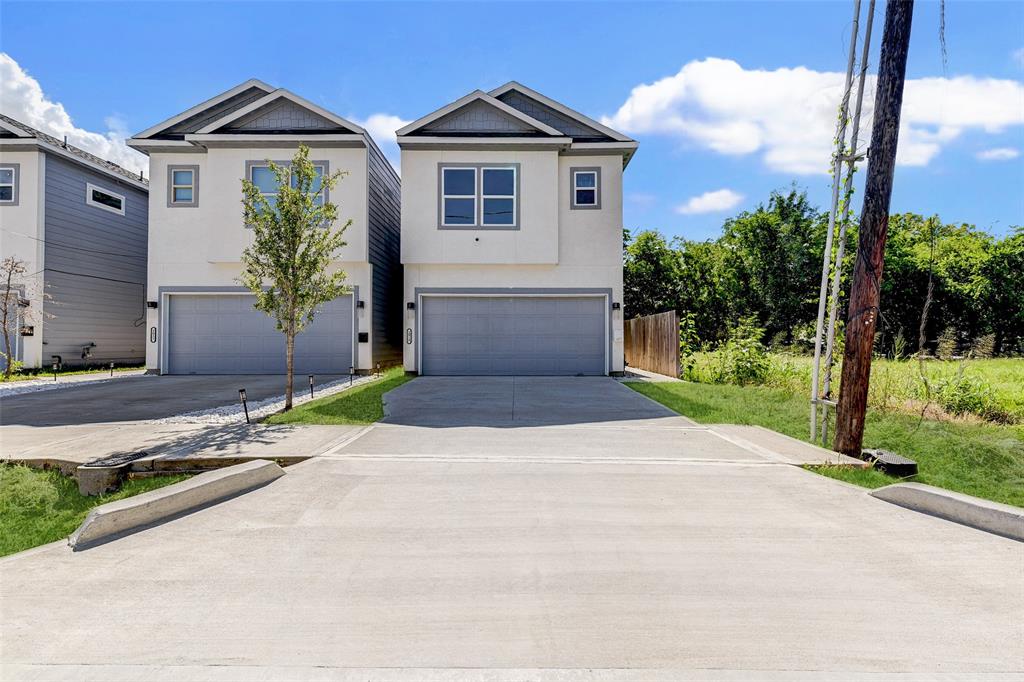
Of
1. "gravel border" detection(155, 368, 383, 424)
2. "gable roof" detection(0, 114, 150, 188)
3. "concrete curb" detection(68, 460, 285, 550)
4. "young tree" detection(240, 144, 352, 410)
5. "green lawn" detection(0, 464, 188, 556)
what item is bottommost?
"green lawn" detection(0, 464, 188, 556)

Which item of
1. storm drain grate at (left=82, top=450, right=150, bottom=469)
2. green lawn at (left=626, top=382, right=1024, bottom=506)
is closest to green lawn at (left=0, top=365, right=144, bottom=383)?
storm drain grate at (left=82, top=450, right=150, bottom=469)

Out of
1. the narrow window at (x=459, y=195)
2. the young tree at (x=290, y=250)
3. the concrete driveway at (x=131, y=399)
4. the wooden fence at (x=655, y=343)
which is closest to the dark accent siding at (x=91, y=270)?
the concrete driveway at (x=131, y=399)

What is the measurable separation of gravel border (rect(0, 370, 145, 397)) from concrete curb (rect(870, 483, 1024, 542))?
48.6 feet

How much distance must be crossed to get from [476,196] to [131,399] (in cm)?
910

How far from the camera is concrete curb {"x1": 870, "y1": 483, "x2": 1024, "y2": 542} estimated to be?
425 centimetres

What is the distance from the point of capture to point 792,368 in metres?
12.9

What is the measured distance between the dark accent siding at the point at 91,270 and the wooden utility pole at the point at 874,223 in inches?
750

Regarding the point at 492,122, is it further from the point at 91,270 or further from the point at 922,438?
the point at 91,270

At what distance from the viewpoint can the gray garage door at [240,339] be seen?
15.4 meters

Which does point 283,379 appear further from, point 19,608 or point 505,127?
point 19,608

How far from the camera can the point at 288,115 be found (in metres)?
15.1

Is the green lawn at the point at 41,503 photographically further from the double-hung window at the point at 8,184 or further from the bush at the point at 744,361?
the double-hung window at the point at 8,184

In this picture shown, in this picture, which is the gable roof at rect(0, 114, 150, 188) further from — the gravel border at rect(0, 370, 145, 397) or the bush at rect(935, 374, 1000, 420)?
the bush at rect(935, 374, 1000, 420)

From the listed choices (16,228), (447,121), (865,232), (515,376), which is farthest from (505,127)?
(16,228)
